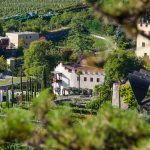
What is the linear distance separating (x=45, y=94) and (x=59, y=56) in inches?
1006

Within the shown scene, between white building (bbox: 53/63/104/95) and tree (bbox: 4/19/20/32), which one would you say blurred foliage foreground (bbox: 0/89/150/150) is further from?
tree (bbox: 4/19/20/32)

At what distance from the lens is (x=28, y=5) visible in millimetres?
52125

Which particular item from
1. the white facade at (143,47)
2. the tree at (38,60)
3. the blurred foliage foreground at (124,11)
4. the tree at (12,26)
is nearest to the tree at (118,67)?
the white facade at (143,47)

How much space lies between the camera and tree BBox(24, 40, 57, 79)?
90.3 ft

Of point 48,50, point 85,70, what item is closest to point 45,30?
point 48,50

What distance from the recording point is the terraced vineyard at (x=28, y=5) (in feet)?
158

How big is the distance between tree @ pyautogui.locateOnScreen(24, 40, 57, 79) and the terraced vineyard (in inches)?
710

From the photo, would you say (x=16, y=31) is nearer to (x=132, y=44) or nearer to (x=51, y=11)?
(x=51, y=11)

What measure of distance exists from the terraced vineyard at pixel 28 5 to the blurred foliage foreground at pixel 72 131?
42795mm

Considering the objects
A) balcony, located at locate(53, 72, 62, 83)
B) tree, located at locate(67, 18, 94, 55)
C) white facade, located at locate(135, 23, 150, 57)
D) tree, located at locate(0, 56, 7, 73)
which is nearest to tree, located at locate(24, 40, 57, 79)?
balcony, located at locate(53, 72, 62, 83)

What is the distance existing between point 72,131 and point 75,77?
22775mm

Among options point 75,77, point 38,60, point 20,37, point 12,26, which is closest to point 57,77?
point 75,77

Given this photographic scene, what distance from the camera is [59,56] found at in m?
30.0

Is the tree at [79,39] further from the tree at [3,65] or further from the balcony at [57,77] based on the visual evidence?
the balcony at [57,77]
